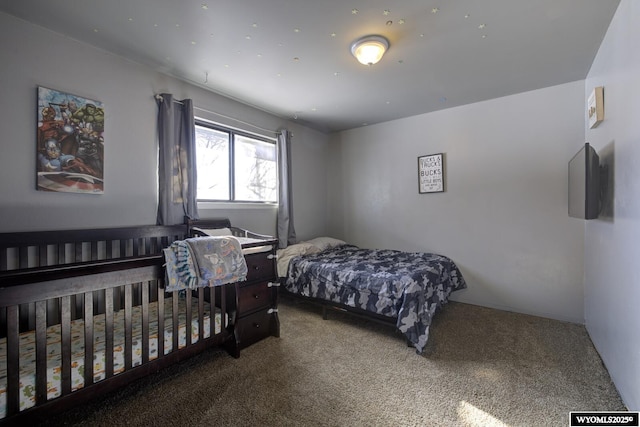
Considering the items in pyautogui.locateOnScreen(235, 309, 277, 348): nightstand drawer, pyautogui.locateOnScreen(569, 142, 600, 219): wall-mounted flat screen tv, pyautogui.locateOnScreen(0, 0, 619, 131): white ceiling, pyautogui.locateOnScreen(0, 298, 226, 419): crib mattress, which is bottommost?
pyautogui.locateOnScreen(235, 309, 277, 348): nightstand drawer

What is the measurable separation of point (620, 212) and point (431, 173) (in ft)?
6.75

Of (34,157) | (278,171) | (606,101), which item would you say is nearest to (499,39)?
(606,101)

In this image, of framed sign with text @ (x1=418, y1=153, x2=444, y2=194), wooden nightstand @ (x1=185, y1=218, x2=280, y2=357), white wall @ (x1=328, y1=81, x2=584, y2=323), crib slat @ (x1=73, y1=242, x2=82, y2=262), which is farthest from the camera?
framed sign with text @ (x1=418, y1=153, x2=444, y2=194)

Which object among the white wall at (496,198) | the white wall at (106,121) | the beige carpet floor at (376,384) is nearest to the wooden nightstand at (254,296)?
the beige carpet floor at (376,384)

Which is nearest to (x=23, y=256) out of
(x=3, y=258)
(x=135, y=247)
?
(x=3, y=258)

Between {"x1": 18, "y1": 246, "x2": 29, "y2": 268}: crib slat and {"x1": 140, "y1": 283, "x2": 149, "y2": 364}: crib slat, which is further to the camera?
{"x1": 18, "y1": 246, "x2": 29, "y2": 268}: crib slat

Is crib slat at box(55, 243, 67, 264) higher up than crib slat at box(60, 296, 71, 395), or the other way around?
crib slat at box(55, 243, 67, 264)

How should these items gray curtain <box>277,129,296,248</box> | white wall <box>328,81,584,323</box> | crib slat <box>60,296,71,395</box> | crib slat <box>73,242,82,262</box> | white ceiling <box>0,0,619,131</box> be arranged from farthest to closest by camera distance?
1. gray curtain <box>277,129,296,248</box>
2. white wall <box>328,81,584,323</box>
3. crib slat <box>73,242,82,262</box>
4. white ceiling <box>0,0,619,131</box>
5. crib slat <box>60,296,71,395</box>

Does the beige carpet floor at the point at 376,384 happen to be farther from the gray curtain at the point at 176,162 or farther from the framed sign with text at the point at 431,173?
the framed sign with text at the point at 431,173

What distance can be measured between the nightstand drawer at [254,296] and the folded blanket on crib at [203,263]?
260mm

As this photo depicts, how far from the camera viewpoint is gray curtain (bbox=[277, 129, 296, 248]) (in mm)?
3727

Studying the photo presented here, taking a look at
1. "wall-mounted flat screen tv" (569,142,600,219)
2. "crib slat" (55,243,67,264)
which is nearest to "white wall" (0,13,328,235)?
"crib slat" (55,243,67,264)

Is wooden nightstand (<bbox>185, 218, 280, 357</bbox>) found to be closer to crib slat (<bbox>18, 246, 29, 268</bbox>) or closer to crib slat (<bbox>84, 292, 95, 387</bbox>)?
crib slat (<bbox>84, 292, 95, 387</bbox>)

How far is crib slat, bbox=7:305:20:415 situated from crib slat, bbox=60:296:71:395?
15cm
